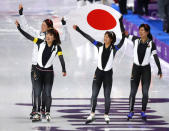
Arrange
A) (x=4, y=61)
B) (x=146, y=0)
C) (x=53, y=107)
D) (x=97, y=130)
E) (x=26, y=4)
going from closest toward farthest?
(x=97, y=130) → (x=53, y=107) → (x=4, y=61) → (x=146, y=0) → (x=26, y=4)

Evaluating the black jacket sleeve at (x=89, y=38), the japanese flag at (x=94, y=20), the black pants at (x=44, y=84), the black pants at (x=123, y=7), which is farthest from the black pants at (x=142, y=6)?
the black pants at (x=44, y=84)

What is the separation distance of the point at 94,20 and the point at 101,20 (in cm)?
27

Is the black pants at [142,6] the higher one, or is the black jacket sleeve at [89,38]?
the black jacket sleeve at [89,38]

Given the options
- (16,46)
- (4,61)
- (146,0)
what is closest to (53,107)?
(4,61)

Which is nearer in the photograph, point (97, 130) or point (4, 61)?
point (97, 130)

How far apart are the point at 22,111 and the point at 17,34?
12.1 meters

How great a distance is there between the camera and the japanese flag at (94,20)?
13016mm

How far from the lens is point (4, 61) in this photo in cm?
1952

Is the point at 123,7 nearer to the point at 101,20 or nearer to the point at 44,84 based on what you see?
the point at 101,20

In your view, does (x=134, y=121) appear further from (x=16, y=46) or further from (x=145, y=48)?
(x=16, y=46)

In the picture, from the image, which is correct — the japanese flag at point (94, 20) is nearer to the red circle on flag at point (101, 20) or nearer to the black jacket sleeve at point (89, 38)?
the red circle on flag at point (101, 20)

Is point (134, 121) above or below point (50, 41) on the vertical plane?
below

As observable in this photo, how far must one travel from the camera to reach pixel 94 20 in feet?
43.5

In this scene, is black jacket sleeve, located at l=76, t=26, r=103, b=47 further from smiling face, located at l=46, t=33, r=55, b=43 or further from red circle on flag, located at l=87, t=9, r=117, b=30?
red circle on flag, located at l=87, t=9, r=117, b=30
